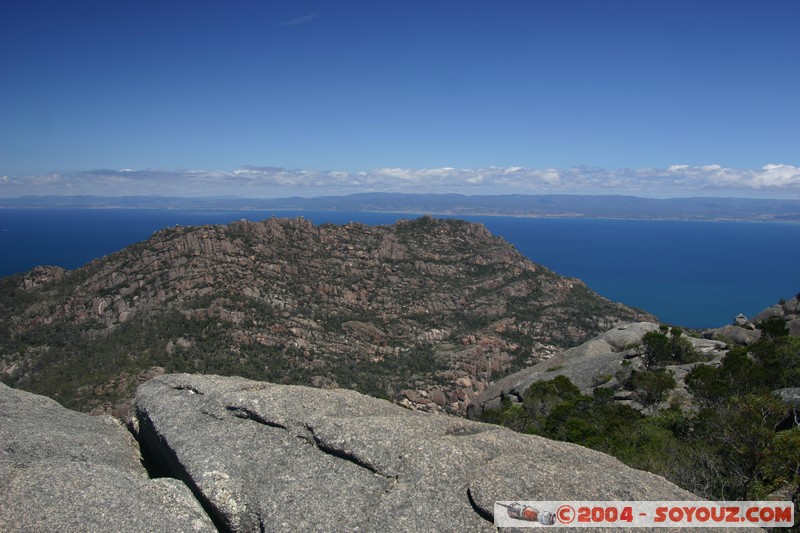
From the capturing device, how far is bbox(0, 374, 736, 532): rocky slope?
9438mm

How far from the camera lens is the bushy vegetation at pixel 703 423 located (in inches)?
528

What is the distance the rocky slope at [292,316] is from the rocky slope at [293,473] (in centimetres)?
3559

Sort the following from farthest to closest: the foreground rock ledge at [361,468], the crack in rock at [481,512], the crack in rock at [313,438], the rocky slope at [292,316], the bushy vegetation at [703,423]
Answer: the rocky slope at [292,316]
the bushy vegetation at [703,423]
the crack in rock at [313,438]
the foreground rock ledge at [361,468]
the crack in rock at [481,512]

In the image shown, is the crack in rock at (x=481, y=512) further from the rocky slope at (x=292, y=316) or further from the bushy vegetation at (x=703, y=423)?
the rocky slope at (x=292, y=316)

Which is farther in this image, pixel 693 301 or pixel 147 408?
pixel 693 301

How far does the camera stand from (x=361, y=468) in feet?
35.0

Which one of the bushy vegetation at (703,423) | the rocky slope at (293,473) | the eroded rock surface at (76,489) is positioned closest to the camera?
the eroded rock surface at (76,489)

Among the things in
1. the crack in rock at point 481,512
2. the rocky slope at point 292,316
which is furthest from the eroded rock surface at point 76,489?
the rocky slope at point 292,316

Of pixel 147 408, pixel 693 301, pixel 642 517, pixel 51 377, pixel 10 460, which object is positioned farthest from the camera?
pixel 693 301

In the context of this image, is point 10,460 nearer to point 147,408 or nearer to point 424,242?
point 147,408

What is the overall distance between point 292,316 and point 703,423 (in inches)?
2084

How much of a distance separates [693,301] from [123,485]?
18647 centimetres

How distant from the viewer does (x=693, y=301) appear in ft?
543

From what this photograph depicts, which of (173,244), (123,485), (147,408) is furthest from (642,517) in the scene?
(173,244)
